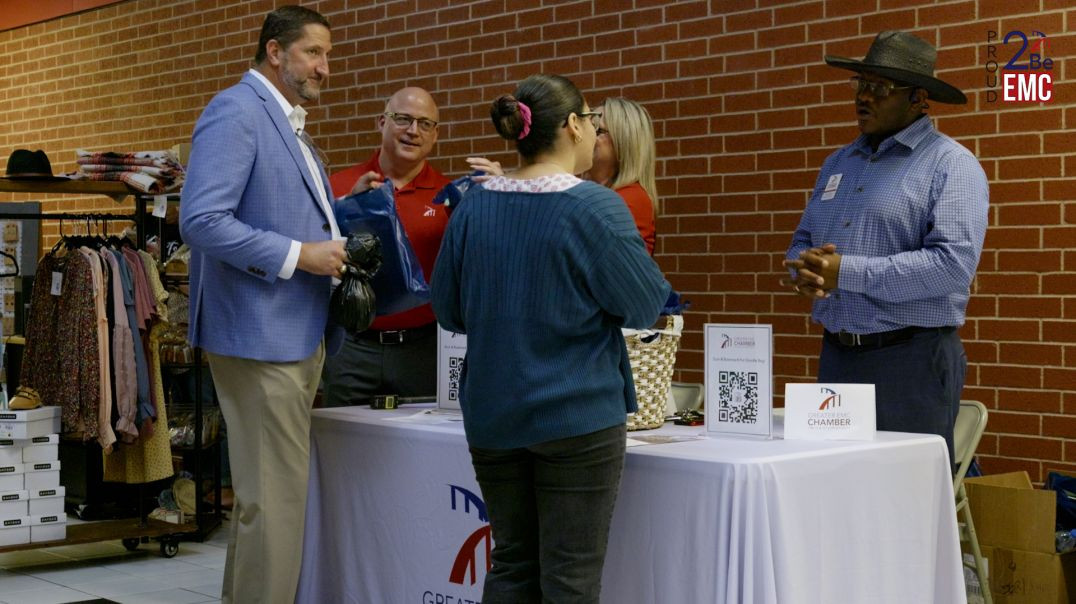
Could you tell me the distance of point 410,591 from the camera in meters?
3.23

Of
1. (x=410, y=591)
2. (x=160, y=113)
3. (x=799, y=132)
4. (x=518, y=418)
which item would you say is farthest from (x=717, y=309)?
(x=160, y=113)

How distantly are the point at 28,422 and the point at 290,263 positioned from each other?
2.50 meters

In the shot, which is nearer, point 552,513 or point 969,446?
point 552,513

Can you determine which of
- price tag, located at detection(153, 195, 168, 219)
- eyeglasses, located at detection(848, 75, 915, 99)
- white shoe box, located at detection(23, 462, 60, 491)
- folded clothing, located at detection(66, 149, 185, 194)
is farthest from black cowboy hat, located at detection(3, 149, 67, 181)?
eyeglasses, located at detection(848, 75, 915, 99)

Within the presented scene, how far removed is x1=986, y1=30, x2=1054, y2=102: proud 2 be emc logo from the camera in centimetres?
418

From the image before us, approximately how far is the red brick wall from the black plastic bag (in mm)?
2152

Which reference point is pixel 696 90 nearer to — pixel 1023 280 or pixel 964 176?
pixel 1023 280

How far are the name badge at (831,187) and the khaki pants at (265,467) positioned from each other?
1487 millimetres

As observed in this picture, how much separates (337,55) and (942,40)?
11.6 feet

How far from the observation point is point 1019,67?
422 centimetres

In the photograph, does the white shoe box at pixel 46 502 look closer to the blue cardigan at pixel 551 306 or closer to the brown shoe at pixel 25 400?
the brown shoe at pixel 25 400

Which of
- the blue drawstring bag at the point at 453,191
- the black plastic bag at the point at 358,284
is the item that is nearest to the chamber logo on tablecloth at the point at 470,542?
the black plastic bag at the point at 358,284

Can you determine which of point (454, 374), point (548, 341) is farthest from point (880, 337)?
point (548, 341)

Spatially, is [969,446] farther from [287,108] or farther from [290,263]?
[287,108]
